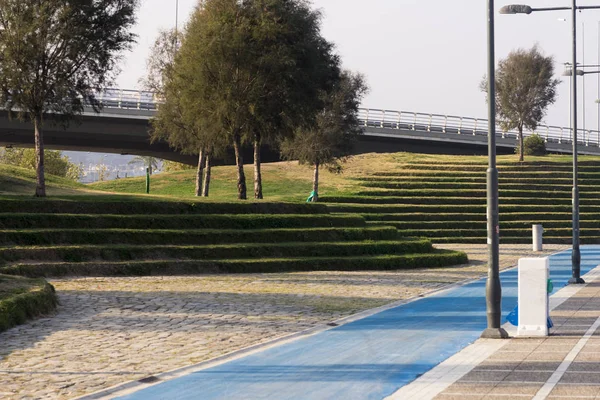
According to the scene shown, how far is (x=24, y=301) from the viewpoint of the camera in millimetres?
19625

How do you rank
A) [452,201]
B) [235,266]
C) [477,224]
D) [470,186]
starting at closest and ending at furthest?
[235,266] → [477,224] → [452,201] → [470,186]

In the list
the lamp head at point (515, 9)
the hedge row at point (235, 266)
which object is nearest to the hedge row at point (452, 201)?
the hedge row at point (235, 266)

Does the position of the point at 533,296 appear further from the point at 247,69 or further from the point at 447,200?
the point at 447,200

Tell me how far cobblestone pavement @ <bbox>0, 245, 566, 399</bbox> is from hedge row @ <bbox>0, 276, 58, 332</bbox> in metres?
0.30

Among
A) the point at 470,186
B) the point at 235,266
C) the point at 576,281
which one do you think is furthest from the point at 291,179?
A: the point at 576,281

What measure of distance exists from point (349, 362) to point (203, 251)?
18983 millimetres

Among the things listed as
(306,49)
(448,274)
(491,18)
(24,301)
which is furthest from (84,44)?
(491,18)

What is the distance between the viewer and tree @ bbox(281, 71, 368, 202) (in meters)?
62.3

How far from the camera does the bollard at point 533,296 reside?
59.1 ft

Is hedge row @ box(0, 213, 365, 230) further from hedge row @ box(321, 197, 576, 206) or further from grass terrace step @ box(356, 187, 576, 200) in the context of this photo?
grass terrace step @ box(356, 187, 576, 200)

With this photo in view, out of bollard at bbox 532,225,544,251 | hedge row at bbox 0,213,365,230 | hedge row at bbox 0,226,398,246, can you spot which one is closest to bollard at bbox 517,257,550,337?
hedge row at bbox 0,226,398,246

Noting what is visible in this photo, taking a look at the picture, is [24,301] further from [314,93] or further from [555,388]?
[314,93]

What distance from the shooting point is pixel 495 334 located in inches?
695

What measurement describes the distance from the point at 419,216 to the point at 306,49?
1530 centimetres
